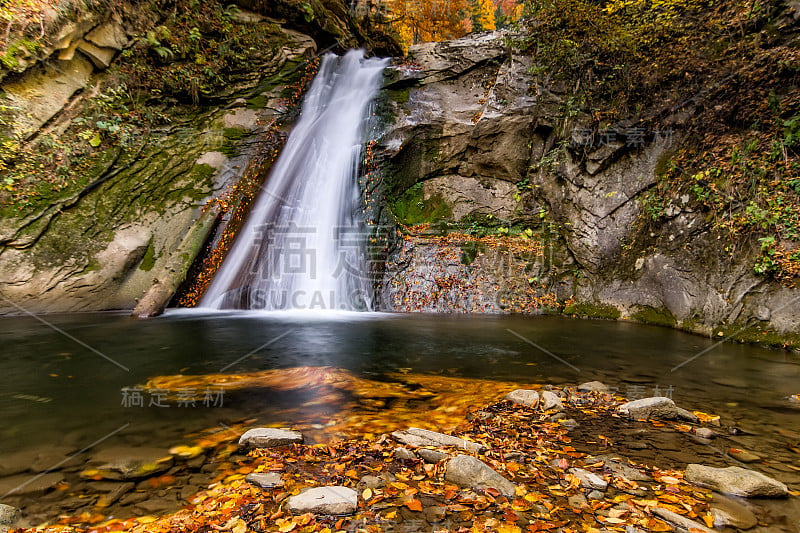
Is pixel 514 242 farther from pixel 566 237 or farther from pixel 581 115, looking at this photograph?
pixel 581 115

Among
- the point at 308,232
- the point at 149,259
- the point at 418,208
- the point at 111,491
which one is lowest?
the point at 111,491

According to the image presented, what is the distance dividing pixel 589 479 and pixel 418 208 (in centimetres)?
894

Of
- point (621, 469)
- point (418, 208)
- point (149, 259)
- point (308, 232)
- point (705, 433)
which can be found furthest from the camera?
point (418, 208)

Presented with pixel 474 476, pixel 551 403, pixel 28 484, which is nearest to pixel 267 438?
pixel 28 484

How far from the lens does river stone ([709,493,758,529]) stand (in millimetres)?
1584

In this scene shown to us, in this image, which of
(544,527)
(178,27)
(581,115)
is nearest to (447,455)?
(544,527)

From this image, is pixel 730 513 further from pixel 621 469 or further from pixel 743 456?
pixel 743 456

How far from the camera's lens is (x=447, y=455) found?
2.10 m

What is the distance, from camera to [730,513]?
1.65 m

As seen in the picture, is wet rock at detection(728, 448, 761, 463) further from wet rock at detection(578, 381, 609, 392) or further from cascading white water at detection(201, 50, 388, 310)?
cascading white water at detection(201, 50, 388, 310)

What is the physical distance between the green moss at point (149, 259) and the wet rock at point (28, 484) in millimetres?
7133

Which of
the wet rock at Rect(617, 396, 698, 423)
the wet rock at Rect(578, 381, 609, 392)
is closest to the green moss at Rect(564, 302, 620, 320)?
the wet rock at Rect(578, 381, 609, 392)

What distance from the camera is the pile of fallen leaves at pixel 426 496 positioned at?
1570 mm

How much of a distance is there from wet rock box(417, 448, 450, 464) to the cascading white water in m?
6.84
